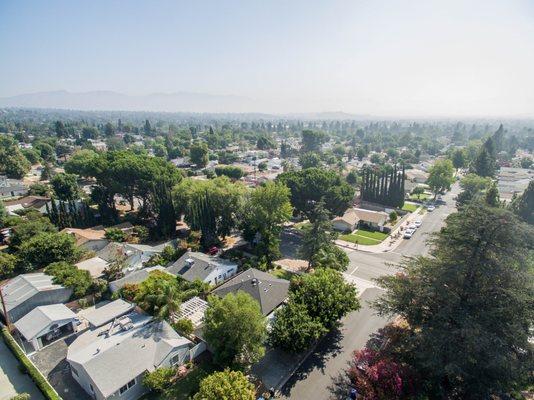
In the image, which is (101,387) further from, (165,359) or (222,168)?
(222,168)

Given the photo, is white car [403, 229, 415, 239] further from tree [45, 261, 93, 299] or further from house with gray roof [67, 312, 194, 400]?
tree [45, 261, 93, 299]

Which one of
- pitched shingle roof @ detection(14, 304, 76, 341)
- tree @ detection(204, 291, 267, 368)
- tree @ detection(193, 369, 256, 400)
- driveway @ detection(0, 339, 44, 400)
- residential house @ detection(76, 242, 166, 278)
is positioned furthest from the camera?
residential house @ detection(76, 242, 166, 278)

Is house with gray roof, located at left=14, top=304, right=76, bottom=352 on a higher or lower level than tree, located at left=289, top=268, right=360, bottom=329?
lower

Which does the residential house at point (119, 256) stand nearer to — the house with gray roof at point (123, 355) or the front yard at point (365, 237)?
the house with gray roof at point (123, 355)

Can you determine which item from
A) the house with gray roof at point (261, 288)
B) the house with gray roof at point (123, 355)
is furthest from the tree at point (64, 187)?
the house with gray roof at point (261, 288)

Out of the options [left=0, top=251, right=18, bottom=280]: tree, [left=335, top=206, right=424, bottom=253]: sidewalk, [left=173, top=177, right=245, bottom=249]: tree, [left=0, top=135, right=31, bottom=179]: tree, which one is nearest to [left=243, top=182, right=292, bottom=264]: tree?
[left=173, top=177, right=245, bottom=249]: tree

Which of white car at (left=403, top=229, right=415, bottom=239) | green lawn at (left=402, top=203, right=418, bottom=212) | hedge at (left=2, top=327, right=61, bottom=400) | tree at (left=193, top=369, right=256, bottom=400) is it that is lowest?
green lawn at (left=402, top=203, right=418, bottom=212)

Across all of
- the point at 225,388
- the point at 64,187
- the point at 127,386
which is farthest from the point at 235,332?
the point at 64,187

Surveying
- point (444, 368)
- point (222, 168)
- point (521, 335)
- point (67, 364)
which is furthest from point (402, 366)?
point (222, 168)
